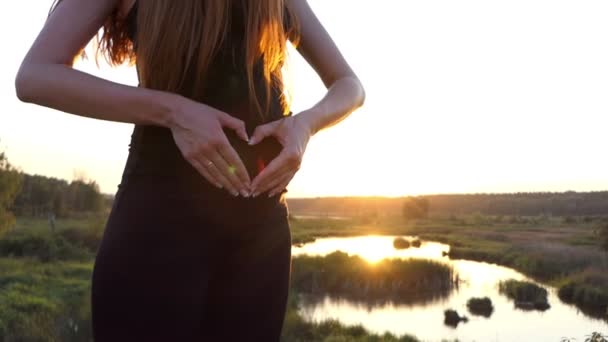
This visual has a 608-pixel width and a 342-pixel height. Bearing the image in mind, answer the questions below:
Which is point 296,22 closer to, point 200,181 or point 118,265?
point 200,181

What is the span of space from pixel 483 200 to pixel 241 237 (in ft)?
282

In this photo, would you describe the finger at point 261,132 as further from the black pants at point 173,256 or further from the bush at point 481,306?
the bush at point 481,306

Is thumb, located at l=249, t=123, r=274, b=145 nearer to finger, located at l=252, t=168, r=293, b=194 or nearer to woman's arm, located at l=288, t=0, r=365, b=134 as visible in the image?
finger, located at l=252, t=168, r=293, b=194

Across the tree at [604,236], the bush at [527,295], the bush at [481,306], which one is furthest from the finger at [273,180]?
the tree at [604,236]

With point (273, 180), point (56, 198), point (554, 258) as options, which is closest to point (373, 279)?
point (554, 258)

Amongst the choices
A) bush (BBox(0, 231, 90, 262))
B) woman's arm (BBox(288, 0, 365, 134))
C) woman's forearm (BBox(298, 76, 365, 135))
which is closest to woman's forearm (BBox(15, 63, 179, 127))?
woman's forearm (BBox(298, 76, 365, 135))

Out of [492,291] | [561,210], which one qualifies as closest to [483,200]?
[561,210]

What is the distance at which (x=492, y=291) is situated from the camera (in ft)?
69.5

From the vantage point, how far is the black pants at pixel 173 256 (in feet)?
3.40

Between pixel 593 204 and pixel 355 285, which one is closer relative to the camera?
pixel 355 285

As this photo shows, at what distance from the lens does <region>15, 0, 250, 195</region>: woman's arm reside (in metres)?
1.00

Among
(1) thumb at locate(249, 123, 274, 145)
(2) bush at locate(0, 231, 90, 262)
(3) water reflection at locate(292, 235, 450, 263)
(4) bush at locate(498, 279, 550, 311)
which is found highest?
(1) thumb at locate(249, 123, 274, 145)

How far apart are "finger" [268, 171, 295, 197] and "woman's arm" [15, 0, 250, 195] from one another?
8 cm

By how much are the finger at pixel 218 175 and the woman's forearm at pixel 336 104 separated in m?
0.24
